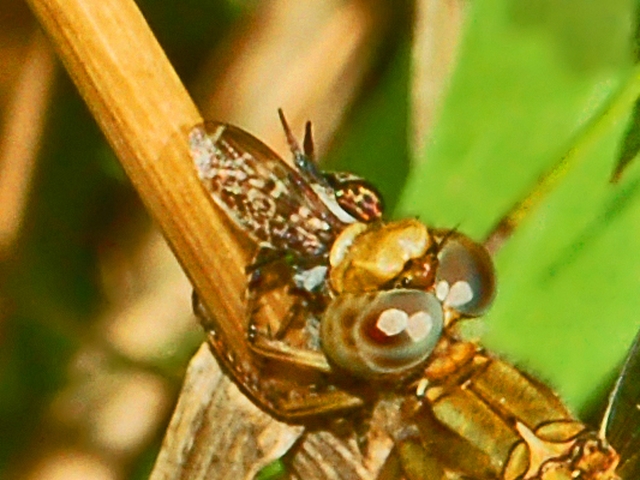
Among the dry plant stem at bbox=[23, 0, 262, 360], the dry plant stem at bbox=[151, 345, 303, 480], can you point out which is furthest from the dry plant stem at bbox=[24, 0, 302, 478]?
the dry plant stem at bbox=[151, 345, 303, 480]

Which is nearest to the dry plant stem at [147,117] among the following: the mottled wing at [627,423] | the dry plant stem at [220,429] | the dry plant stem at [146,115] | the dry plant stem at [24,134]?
the dry plant stem at [146,115]

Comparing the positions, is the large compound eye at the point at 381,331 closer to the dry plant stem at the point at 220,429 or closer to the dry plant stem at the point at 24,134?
the dry plant stem at the point at 220,429

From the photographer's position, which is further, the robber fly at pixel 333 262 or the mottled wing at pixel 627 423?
the mottled wing at pixel 627 423

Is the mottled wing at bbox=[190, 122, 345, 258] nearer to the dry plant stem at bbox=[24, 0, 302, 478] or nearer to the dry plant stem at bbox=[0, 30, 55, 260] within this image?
the dry plant stem at bbox=[24, 0, 302, 478]

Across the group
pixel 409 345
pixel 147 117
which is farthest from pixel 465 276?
pixel 147 117

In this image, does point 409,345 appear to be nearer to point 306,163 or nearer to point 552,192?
→ point 306,163
